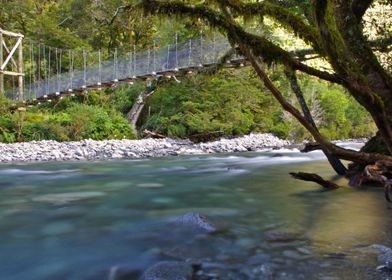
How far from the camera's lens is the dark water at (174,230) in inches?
121

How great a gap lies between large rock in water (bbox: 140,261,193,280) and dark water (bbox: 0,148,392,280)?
0.22 meters

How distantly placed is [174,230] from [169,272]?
3.94 ft

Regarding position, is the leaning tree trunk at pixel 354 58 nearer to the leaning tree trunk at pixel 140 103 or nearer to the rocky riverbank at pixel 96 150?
the rocky riverbank at pixel 96 150

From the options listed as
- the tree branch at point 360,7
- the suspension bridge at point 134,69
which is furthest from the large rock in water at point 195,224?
the suspension bridge at point 134,69

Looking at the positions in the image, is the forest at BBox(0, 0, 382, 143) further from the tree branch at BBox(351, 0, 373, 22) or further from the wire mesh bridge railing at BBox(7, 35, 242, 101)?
the tree branch at BBox(351, 0, 373, 22)

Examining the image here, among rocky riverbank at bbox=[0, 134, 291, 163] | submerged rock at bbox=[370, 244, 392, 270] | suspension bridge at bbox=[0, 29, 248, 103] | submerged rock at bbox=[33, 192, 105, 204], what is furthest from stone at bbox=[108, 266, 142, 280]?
suspension bridge at bbox=[0, 29, 248, 103]

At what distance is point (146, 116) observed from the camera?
20094 mm

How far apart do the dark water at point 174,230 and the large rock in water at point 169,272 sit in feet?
0.71

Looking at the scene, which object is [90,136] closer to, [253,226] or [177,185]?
[177,185]

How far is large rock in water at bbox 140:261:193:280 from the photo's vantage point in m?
2.70

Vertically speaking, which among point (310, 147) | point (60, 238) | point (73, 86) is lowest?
point (60, 238)

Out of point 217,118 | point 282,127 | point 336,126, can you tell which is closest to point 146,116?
point 217,118

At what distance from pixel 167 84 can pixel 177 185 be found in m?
13.1

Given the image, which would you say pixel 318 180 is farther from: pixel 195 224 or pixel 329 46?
pixel 195 224
